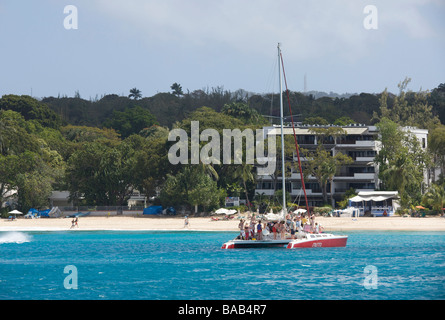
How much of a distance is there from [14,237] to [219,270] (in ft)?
108

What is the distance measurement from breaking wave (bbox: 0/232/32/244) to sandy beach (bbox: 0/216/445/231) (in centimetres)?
176

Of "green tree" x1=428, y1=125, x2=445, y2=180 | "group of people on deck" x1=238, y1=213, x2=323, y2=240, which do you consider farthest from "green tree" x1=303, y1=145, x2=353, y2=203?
"group of people on deck" x1=238, y1=213, x2=323, y2=240

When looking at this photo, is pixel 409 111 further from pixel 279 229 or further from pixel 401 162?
pixel 279 229

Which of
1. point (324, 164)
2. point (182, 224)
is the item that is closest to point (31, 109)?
point (182, 224)

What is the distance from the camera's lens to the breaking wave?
5613cm

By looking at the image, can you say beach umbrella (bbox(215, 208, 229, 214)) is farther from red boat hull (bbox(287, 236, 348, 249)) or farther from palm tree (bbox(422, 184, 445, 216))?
red boat hull (bbox(287, 236, 348, 249))

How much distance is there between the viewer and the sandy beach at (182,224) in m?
58.1

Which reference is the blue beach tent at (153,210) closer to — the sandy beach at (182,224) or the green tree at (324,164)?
the sandy beach at (182,224)

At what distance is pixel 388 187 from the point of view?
73188mm

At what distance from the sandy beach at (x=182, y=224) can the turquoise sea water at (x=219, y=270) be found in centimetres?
664

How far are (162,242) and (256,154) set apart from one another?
2647cm
